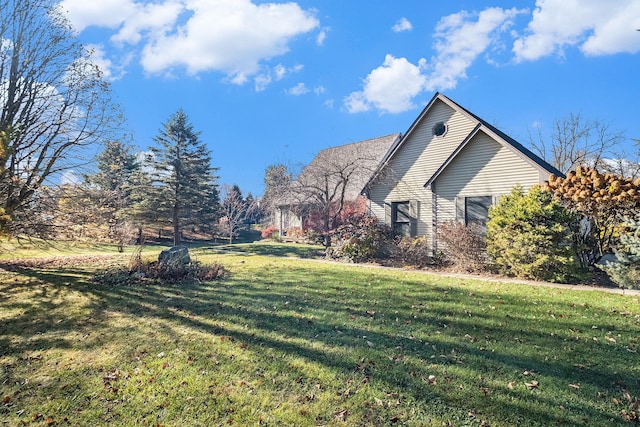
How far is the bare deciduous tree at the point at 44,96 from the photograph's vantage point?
33.3 ft

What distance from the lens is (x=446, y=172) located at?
14383mm

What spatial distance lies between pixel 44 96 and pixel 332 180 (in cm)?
1385

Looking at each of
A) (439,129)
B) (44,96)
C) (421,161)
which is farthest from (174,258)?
(439,129)

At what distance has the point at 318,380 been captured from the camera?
3.85 m

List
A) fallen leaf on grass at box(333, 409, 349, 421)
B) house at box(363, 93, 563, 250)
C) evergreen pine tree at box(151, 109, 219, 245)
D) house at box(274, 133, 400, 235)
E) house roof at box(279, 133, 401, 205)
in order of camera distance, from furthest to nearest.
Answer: evergreen pine tree at box(151, 109, 219, 245)
house at box(274, 133, 400, 235)
house roof at box(279, 133, 401, 205)
house at box(363, 93, 563, 250)
fallen leaf on grass at box(333, 409, 349, 421)

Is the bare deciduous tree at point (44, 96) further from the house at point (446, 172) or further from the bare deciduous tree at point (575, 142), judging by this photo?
the bare deciduous tree at point (575, 142)

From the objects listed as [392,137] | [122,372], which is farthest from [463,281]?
[392,137]

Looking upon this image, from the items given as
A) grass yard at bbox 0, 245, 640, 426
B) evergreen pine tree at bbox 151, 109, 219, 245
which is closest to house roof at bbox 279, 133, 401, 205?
evergreen pine tree at bbox 151, 109, 219, 245

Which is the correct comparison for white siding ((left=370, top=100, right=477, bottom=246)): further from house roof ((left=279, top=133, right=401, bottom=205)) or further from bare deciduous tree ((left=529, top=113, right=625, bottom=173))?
bare deciduous tree ((left=529, top=113, right=625, bottom=173))

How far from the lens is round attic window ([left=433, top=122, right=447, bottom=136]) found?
1553cm

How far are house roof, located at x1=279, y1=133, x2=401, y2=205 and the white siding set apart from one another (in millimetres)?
1468

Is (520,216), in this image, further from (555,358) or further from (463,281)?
(555,358)

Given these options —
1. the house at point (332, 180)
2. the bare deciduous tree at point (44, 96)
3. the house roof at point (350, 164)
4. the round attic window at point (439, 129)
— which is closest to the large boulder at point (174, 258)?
the bare deciduous tree at point (44, 96)

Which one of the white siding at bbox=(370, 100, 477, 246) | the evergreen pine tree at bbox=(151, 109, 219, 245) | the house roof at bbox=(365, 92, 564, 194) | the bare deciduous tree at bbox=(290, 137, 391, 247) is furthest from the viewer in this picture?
the evergreen pine tree at bbox=(151, 109, 219, 245)
